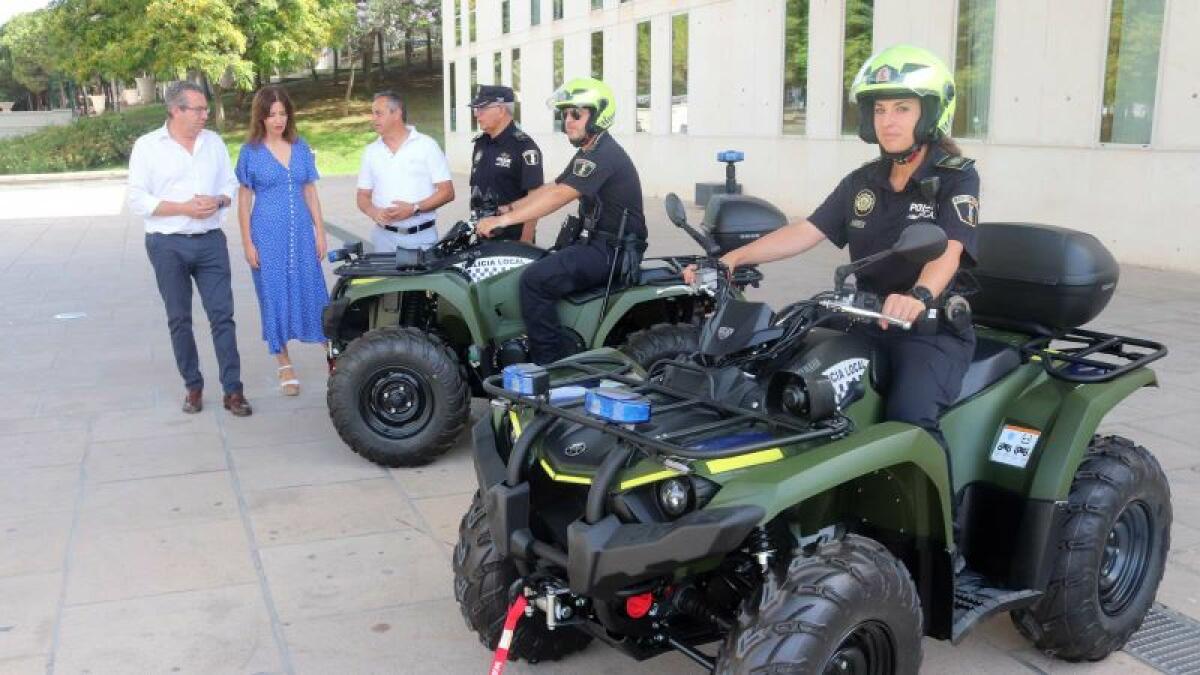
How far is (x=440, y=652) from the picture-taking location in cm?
381

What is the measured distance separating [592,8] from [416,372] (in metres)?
20.2

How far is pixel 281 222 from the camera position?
693 centimetres

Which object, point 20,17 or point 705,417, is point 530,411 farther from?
point 20,17

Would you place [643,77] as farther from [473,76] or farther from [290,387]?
[290,387]

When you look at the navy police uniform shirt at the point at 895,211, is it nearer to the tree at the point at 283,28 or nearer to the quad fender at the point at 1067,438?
the quad fender at the point at 1067,438

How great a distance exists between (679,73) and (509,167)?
14.8m

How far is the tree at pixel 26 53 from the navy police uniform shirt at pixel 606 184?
244ft

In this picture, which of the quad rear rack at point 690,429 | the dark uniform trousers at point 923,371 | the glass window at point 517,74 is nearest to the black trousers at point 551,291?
the quad rear rack at point 690,429

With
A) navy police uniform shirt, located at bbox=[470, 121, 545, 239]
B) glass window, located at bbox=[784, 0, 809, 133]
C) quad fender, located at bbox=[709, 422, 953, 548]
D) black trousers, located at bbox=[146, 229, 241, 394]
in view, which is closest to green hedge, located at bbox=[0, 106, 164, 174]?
glass window, located at bbox=[784, 0, 809, 133]

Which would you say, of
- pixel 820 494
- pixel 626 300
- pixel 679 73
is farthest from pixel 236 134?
pixel 820 494

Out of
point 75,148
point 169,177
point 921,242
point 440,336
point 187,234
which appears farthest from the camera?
point 75,148

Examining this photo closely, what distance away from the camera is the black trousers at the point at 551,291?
5555mm

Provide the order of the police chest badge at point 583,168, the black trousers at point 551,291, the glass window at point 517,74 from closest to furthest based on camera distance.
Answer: the police chest badge at point 583,168 → the black trousers at point 551,291 → the glass window at point 517,74

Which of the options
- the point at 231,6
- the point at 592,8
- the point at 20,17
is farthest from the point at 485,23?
the point at 20,17
